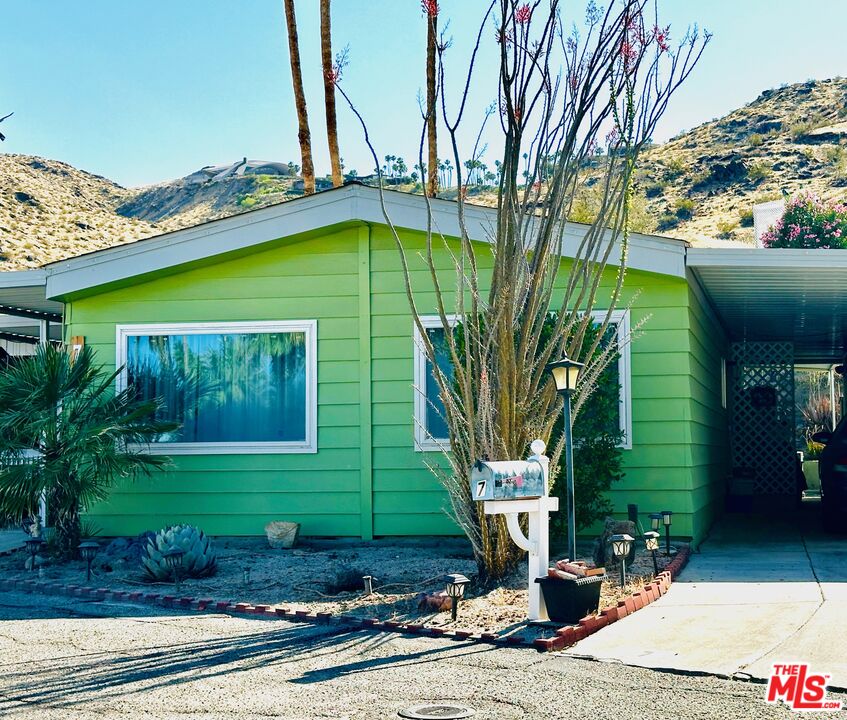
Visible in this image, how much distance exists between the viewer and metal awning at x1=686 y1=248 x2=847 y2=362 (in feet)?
31.0

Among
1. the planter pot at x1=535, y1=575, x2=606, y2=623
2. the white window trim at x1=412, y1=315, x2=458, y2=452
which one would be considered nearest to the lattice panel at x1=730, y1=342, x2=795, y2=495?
the white window trim at x1=412, y1=315, x2=458, y2=452

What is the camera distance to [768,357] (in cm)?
1658

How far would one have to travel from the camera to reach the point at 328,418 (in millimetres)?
10117

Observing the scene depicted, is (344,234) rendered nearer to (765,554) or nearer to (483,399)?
(483,399)

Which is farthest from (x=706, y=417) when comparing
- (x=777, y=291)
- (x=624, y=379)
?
(x=624, y=379)

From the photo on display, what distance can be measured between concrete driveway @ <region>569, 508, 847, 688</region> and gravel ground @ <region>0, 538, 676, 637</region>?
17.2 inches

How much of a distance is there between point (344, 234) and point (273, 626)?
15.4 ft

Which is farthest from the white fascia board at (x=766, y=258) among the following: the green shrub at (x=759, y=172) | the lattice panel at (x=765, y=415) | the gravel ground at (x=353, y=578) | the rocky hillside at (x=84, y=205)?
the green shrub at (x=759, y=172)

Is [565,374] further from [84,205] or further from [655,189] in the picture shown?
[84,205]

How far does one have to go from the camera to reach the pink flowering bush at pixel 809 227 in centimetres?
2003

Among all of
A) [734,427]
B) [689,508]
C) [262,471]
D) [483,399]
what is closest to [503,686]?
[483,399]

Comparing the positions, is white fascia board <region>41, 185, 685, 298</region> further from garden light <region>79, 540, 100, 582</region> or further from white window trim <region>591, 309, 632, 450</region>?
garden light <region>79, 540, 100, 582</region>

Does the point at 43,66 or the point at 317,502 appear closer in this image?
the point at 317,502

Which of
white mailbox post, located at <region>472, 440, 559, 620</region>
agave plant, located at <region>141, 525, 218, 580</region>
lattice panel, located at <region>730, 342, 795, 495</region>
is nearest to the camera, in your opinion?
white mailbox post, located at <region>472, 440, 559, 620</region>
